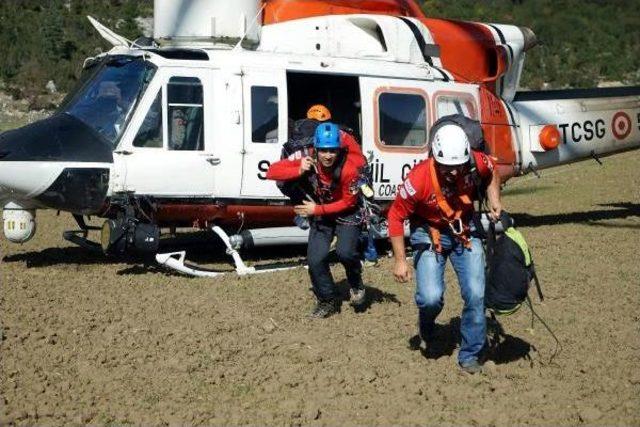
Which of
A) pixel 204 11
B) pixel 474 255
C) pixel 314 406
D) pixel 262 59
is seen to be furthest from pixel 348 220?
pixel 204 11

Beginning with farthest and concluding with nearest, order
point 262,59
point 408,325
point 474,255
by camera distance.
Result: point 262,59
point 408,325
point 474,255

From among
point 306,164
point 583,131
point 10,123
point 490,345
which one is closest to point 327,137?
point 306,164

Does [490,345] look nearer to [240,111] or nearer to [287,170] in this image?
[287,170]

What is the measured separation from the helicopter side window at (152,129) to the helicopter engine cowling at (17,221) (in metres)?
1.41

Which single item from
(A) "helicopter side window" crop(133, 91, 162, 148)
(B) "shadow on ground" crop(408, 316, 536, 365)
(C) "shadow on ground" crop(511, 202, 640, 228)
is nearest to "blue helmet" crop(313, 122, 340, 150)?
(B) "shadow on ground" crop(408, 316, 536, 365)

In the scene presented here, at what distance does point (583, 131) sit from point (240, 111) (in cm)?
520

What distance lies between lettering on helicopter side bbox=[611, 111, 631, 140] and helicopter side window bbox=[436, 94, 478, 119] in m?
2.69

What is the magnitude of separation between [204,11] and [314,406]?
5.91 metres

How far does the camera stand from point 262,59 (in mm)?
9547

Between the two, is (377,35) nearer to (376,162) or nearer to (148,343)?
(376,162)

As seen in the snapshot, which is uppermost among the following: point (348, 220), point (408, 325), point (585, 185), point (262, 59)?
point (262, 59)

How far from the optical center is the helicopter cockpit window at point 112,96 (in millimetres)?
9023

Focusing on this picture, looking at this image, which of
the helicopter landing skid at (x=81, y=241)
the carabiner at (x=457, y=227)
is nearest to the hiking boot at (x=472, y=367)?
the carabiner at (x=457, y=227)

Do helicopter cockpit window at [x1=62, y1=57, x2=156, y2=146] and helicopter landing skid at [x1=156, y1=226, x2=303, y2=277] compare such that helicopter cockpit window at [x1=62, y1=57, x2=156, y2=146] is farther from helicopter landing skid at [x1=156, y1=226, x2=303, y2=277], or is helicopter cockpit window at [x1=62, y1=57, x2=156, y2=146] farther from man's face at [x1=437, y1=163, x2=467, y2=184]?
man's face at [x1=437, y1=163, x2=467, y2=184]
